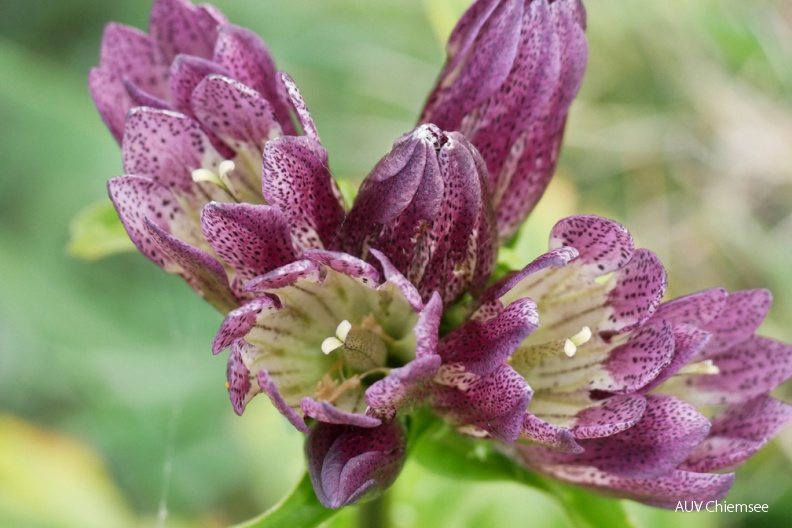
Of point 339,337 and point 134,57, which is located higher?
point 134,57

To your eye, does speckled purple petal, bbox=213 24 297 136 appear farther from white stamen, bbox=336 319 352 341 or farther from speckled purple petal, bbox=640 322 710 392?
speckled purple petal, bbox=640 322 710 392

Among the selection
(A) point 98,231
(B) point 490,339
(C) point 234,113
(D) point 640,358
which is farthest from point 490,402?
(A) point 98,231

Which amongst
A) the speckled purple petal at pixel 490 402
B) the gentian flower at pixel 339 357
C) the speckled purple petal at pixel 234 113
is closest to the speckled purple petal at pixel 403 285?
the gentian flower at pixel 339 357

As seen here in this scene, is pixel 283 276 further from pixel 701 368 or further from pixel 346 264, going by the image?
pixel 701 368

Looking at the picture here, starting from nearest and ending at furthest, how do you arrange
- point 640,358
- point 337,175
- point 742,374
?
point 640,358, point 742,374, point 337,175

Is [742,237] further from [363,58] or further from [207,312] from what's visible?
[207,312]

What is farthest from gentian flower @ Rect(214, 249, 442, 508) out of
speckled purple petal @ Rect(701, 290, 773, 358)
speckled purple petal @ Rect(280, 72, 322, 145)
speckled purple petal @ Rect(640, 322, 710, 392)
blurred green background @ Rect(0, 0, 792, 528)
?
blurred green background @ Rect(0, 0, 792, 528)

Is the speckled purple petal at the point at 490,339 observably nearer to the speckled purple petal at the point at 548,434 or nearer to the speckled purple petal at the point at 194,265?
the speckled purple petal at the point at 548,434
